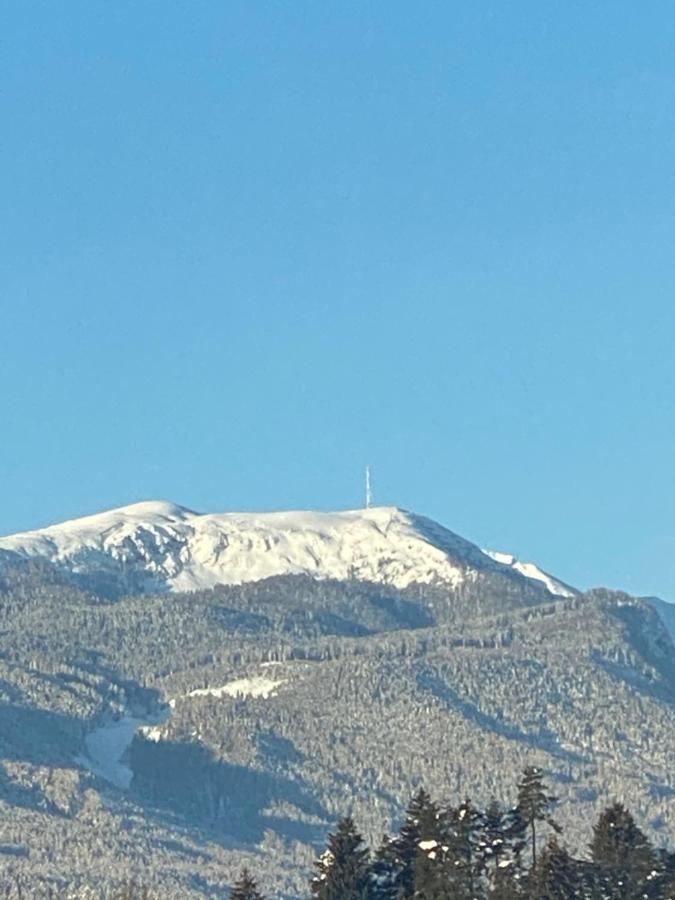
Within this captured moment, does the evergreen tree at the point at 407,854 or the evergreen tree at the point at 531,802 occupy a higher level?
the evergreen tree at the point at 531,802

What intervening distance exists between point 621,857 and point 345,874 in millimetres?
17454

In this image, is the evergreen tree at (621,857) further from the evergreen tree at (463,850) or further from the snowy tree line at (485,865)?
the evergreen tree at (463,850)

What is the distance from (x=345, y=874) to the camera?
526ft

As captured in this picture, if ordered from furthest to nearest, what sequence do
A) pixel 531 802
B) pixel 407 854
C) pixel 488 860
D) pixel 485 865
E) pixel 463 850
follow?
pixel 488 860
pixel 407 854
pixel 485 865
pixel 531 802
pixel 463 850

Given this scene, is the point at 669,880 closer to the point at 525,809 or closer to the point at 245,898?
the point at 525,809

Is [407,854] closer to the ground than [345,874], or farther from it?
farther from it

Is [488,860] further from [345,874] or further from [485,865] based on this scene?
[345,874]

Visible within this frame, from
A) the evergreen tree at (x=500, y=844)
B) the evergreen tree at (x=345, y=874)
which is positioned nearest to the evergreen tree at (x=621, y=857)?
the evergreen tree at (x=500, y=844)

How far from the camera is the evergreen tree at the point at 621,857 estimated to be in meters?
155

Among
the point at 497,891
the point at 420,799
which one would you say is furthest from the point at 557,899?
the point at 420,799

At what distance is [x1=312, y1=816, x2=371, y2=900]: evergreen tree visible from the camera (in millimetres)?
160000

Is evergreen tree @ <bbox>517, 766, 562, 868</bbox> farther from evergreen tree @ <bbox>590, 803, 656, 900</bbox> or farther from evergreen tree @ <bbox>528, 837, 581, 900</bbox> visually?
evergreen tree @ <bbox>528, 837, 581, 900</bbox>

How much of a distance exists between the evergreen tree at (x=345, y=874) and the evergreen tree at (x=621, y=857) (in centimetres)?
1457

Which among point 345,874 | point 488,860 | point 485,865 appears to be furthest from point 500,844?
point 345,874
